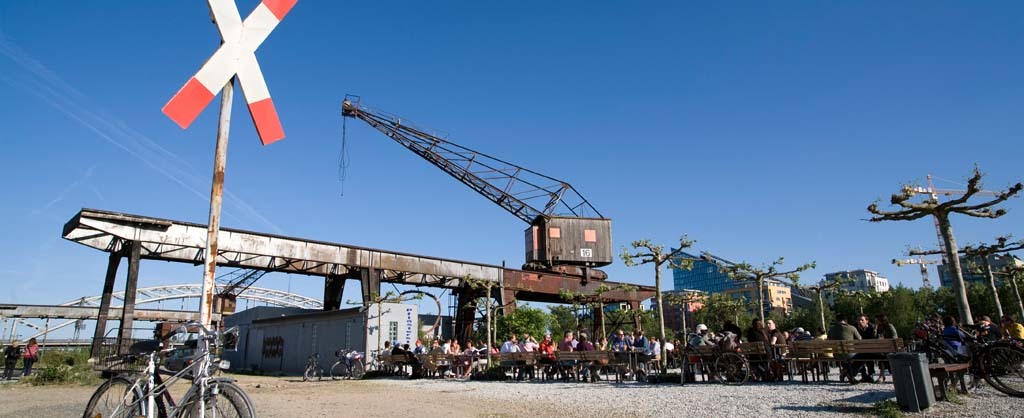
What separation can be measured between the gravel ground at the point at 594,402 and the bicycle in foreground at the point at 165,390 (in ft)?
11.5

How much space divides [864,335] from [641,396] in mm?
5599

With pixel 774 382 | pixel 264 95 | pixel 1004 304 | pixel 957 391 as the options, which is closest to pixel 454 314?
pixel 774 382

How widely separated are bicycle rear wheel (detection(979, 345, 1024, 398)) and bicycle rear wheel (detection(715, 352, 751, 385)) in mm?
4018

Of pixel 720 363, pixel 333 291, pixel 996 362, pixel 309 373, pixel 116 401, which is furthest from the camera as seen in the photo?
pixel 333 291

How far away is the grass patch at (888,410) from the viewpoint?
677cm

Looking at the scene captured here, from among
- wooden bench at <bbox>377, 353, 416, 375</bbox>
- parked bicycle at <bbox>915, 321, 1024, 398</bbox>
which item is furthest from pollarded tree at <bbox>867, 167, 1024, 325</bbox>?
wooden bench at <bbox>377, 353, 416, 375</bbox>

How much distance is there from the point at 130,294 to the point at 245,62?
1956 cm

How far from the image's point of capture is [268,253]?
24078 mm

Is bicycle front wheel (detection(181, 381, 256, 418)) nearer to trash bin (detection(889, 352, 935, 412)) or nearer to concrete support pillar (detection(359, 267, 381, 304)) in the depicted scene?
trash bin (detection(889, 352, 935, 412))

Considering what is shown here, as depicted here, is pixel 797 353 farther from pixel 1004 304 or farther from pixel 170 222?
pixel 1004 304

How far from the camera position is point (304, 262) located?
26.0 metres

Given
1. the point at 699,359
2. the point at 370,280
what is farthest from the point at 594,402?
the point at 370,280

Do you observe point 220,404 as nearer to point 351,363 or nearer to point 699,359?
point 699,359

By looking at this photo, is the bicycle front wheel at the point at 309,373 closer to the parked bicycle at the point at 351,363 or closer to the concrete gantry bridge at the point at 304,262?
the parked bicycle at the point at 351,363
